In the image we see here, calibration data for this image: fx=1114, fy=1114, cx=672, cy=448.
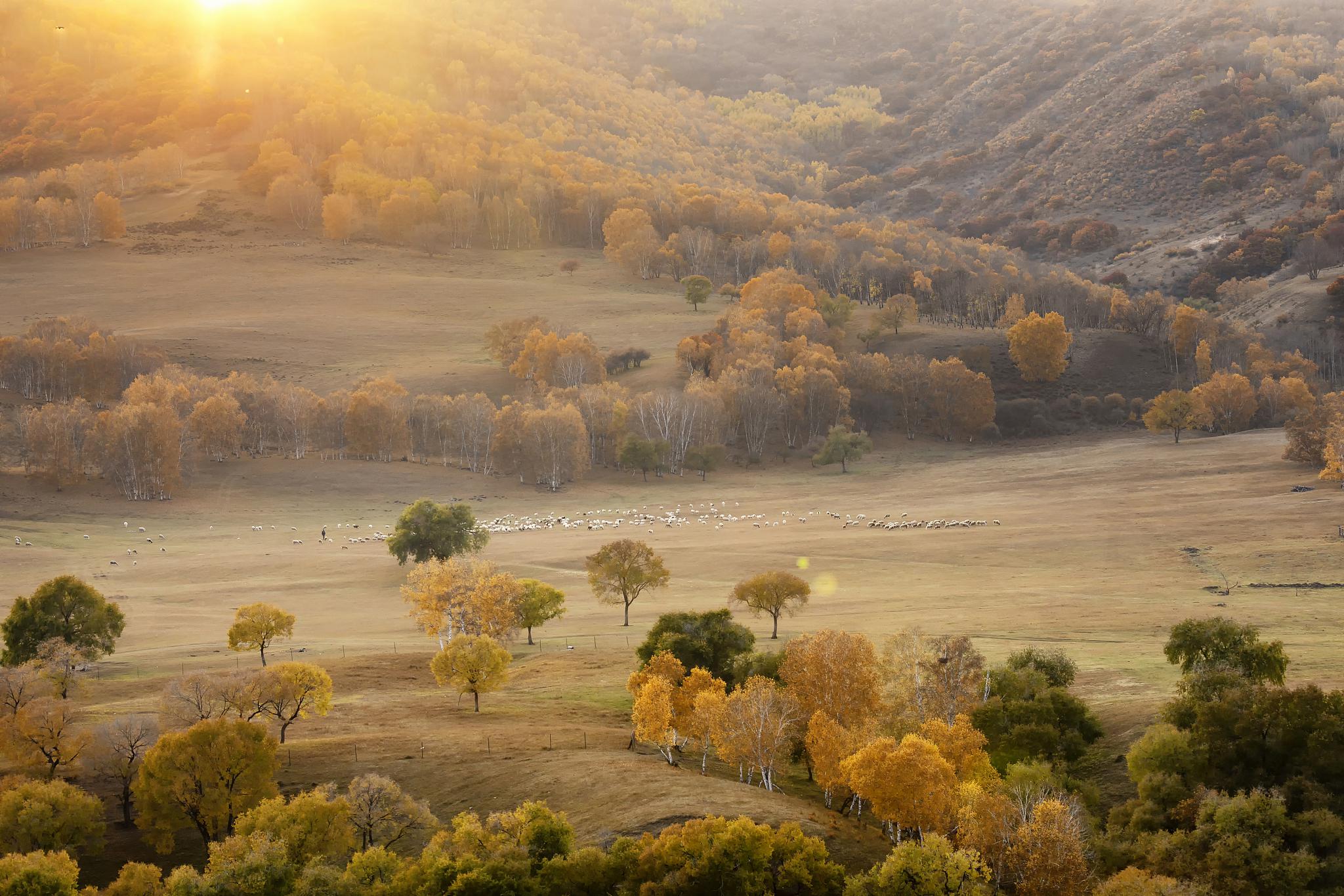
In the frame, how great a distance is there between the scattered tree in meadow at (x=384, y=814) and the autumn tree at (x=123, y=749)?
421 inches

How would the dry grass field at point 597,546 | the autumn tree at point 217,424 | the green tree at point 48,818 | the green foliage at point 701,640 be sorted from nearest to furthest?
1. the green tree at point 48,818
2. the dry grass field at point 597,546
3. the green foliage at point 701,640
4. the autumn tree at point 217,424

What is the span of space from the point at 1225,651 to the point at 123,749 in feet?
158

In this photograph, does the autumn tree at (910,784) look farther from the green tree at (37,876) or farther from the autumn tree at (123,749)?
the autumn tree at (123,749)

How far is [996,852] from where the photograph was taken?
129ft

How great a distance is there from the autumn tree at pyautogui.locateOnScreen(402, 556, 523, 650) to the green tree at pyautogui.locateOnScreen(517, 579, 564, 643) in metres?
0.50

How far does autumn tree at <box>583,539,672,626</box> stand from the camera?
7600 cm

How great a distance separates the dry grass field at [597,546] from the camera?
49.3 metres

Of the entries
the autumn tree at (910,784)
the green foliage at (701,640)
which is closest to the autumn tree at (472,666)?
the green foliage at (701,640)

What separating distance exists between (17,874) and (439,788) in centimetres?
1531

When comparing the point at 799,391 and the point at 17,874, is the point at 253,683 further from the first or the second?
the point at 799,391

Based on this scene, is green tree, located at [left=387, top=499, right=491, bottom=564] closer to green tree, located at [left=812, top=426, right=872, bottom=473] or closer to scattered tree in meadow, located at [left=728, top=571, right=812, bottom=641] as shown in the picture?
scattered tree in meadow, located at [left=728, top=571, right=812, bottom=641]

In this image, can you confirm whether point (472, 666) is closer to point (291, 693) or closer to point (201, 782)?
point (291, 693)

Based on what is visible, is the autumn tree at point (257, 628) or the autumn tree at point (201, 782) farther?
the autumn tree at point (257, 628)

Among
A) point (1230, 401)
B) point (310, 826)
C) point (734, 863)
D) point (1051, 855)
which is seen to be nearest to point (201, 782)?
point (310, 826)
